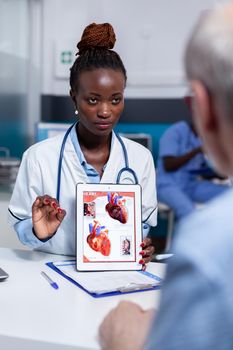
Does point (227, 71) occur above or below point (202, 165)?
above

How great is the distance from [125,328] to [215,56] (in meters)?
0.44

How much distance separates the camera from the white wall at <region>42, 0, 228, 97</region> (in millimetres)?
3746

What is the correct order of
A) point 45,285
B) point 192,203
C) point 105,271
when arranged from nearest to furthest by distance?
1. point 45,285
2. point 105,271
3. point 192,203

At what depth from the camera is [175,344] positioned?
518mm

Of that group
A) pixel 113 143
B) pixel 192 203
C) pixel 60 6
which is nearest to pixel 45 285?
pixel 113 143

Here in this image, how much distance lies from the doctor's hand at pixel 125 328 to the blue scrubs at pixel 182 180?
7.51 feet

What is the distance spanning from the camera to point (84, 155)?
56.4 inches

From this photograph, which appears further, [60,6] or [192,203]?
[60,6]

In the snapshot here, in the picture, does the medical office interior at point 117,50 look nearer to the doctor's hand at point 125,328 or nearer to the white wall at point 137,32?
the white wall at point 137,32

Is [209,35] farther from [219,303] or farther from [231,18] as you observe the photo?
[219,303]

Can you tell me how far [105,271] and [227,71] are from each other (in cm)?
79

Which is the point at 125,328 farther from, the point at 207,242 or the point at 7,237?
the point at 7,237

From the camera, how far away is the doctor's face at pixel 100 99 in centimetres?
137

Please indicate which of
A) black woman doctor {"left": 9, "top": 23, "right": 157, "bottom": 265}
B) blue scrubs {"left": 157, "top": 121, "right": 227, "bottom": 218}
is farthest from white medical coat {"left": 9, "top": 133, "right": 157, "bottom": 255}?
blue scrubs {"left": 157, "top": 121, "right": 227, "bottom": 218}
